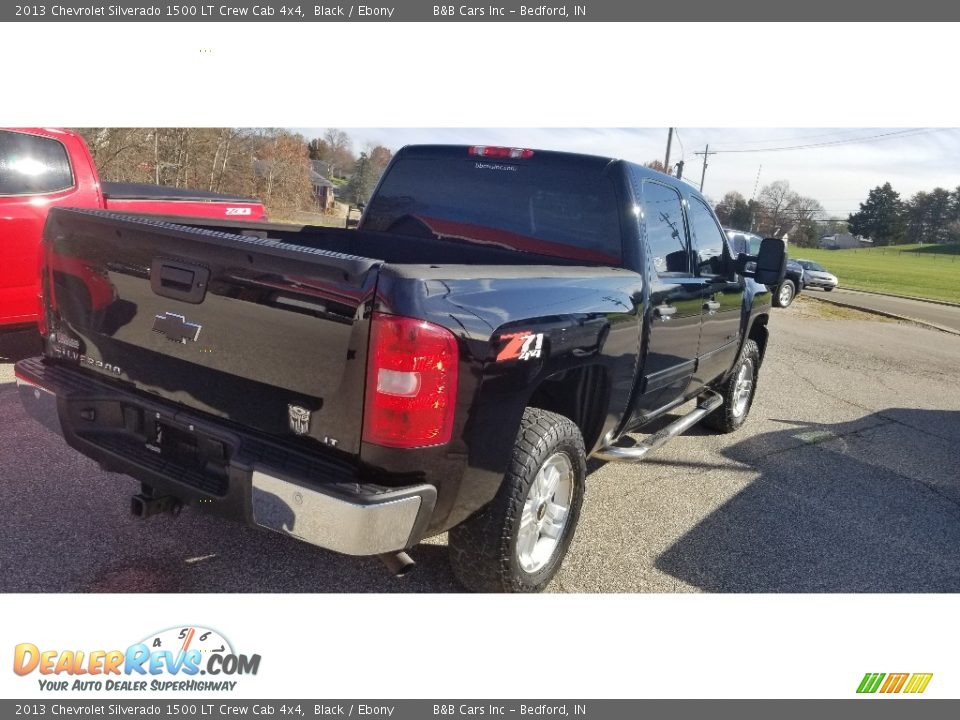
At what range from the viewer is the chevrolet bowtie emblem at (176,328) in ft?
8.06

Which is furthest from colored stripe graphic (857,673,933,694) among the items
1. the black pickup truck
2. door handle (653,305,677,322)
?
door handle (653,305,677,322)

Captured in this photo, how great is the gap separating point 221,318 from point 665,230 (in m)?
2.62

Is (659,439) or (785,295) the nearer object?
(659,439)

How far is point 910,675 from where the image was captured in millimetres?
2803

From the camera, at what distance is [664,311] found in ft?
12.2

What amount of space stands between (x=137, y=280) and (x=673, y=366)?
2.91 metres

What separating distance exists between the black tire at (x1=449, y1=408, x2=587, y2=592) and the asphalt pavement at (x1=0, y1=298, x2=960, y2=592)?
31 centimetres

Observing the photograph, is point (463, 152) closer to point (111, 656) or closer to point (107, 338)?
point (107, 338)

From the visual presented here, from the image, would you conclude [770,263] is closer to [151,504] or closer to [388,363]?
[388,363]

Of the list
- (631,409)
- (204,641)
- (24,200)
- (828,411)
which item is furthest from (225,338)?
(828,411)

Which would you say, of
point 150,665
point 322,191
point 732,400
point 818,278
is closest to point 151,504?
point 150,665

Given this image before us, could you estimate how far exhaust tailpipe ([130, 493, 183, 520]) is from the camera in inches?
106

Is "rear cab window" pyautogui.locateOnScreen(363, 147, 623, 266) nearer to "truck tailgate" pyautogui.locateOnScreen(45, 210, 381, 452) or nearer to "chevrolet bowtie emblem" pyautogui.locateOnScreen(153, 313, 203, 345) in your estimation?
"truck tailgate" pyautogui.locateOnScreen(45, 210, 381, 452)

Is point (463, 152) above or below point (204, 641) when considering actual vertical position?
→ above
